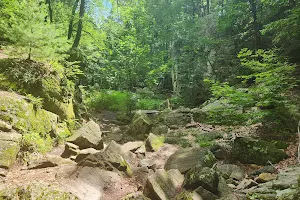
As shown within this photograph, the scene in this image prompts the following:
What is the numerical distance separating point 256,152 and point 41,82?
9053 millimetres

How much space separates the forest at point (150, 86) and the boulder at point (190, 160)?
0.27m

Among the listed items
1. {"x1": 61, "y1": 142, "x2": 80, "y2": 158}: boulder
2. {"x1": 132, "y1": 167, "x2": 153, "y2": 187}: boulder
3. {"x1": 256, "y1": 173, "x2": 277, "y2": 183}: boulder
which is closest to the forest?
{"x1": 61, "y1": 142, "x2": 80, "y2": 158}: boulder

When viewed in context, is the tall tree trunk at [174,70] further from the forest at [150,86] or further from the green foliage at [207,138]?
the green foliage at [207,138]

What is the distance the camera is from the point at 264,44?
66.1ft

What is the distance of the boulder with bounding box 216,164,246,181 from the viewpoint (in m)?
7.55

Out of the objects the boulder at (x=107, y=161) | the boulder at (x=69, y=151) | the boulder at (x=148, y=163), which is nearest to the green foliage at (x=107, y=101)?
the boulder at (x=148, y=163)

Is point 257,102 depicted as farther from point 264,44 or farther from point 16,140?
point 264,44

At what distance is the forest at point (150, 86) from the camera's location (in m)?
8.39

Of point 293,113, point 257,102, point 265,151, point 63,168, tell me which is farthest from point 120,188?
point 293,113

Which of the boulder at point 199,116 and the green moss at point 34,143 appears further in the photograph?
the boulder at point 199,116

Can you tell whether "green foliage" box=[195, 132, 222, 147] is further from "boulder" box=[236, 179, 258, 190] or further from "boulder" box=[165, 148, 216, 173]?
"boulder" box=[236, 179, 258, 190]

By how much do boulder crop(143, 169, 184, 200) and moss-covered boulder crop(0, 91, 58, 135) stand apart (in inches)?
178

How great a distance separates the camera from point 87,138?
965 cm

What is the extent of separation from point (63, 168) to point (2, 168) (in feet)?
5.12
